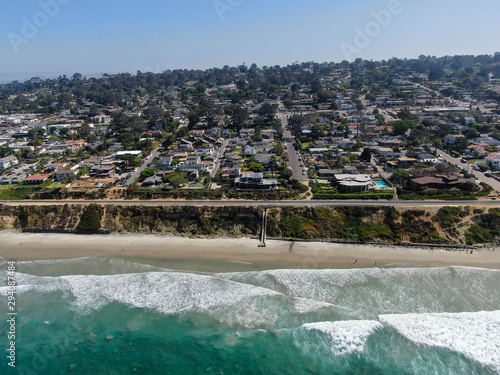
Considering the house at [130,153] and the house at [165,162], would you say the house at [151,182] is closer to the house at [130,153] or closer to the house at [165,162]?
the house at [165,162]

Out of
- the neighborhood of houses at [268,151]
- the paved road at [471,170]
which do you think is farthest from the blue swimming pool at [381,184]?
the paved road at [471,170]

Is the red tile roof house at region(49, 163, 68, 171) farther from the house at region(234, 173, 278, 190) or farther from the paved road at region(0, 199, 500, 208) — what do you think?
the house at region(234, 173, 278, 190)

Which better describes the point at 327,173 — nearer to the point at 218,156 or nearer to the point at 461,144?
the point at 218,156

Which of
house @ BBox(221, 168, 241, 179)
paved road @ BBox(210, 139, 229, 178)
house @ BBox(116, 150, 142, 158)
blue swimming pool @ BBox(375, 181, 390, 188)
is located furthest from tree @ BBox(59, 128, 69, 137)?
blue swimming pool @ BBox(375, 181, 390, 188)

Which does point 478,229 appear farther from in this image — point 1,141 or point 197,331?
point 1,141

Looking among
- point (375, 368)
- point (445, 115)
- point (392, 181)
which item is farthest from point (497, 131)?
point (375, 368)

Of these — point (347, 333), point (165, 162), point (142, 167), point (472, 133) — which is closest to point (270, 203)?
point (347, 333)
